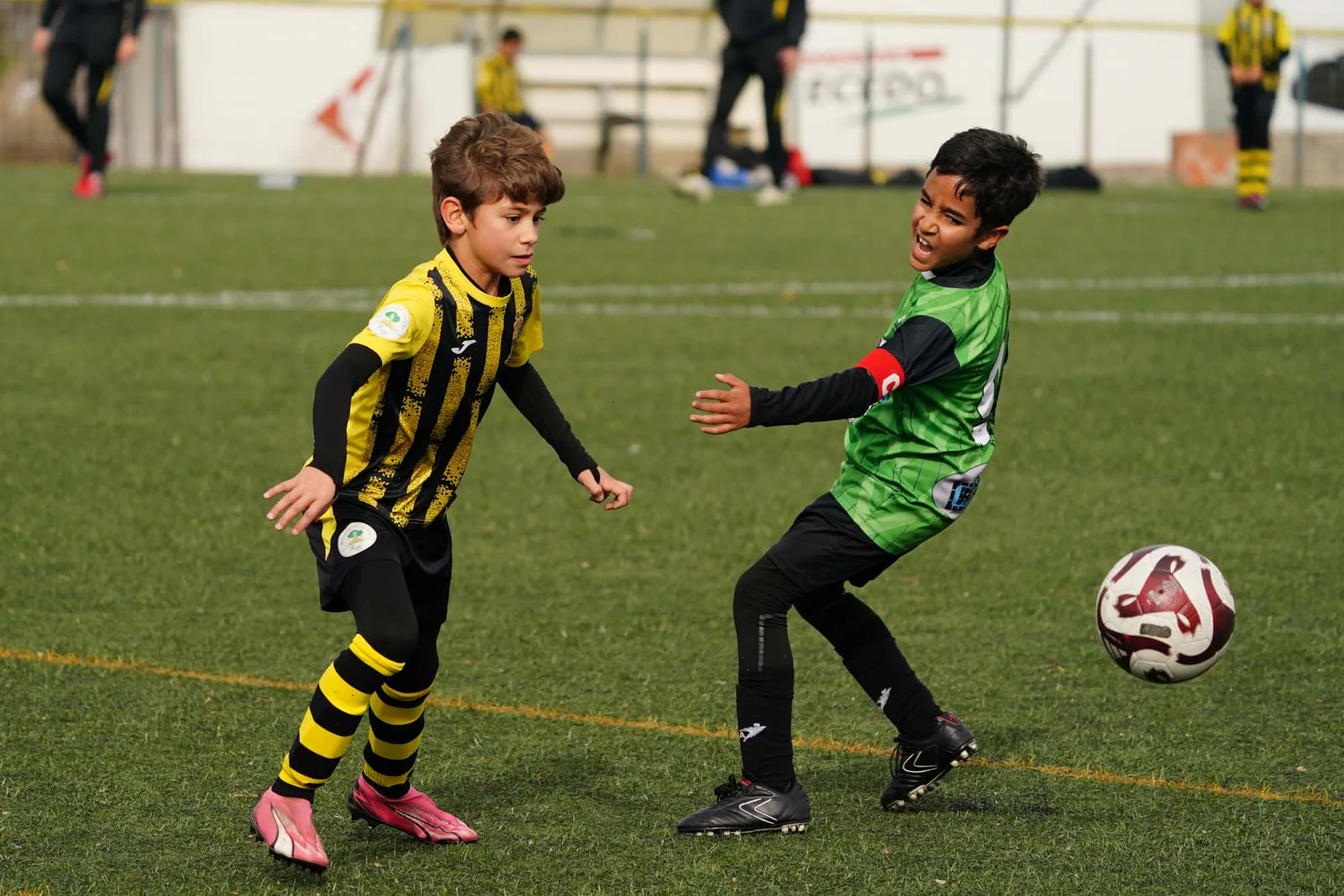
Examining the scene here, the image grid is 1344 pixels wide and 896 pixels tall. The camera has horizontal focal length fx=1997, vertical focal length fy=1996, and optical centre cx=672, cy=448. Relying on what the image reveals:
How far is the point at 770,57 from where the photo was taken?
20.0m

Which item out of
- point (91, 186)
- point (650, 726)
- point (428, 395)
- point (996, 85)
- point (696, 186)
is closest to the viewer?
point (428, 395)

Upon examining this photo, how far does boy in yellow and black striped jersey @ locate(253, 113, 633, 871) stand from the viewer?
12.4 feet

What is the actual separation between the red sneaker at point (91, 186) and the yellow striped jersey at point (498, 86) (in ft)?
17.2

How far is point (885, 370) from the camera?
3898 millimetres

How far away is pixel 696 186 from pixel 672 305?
840 centimetres

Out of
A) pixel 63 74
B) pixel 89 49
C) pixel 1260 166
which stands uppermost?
pixel 89 49

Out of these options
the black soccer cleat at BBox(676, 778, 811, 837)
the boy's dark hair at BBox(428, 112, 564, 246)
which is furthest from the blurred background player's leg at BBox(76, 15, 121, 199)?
the black soccer cleat at BBox(676, 778, 811, 837)

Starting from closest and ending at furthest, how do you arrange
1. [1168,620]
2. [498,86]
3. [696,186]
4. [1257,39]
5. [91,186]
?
[1168,620], [91,186], [696,186], [1257,39], [498,86]

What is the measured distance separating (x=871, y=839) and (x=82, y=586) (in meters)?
3.02

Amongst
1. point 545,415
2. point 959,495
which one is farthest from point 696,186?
point 959,495

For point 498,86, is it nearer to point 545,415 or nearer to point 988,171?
point 545,415

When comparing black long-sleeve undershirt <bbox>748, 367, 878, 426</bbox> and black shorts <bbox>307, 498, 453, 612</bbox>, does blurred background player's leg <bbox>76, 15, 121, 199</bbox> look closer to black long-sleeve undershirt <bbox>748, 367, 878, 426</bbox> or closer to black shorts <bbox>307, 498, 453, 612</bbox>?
black shorts <bbox>307, 498, 453, 612</bbox>

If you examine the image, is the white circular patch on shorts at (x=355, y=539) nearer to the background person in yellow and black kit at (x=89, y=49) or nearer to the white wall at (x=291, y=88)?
the background person in yellow and black kit at (x=89, y=49)

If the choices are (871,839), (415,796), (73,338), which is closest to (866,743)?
(871,839)
